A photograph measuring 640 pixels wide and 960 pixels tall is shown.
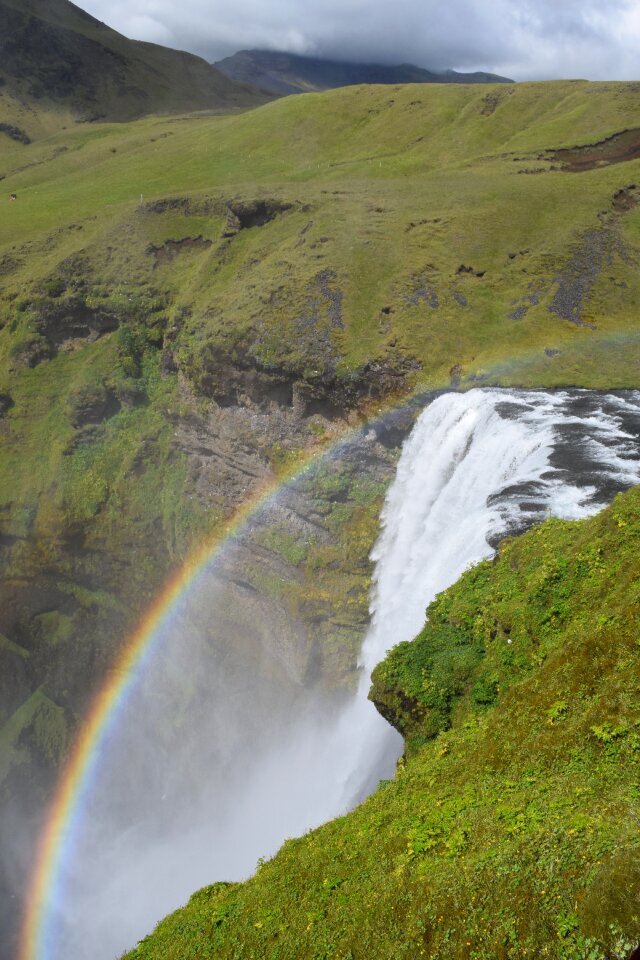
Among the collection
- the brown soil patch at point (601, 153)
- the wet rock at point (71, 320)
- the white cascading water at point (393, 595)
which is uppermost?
the brown soil patch at point (601, 153)

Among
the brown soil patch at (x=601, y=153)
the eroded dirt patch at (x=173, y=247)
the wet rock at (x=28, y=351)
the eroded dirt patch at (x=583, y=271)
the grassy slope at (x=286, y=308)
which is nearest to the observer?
the grassy slope at (x=286, y=308)

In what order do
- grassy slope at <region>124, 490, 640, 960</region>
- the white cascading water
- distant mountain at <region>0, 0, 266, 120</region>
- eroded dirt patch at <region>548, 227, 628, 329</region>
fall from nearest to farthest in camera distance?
grassy slope at <region>124, 490, 640, 960</region>
the white cascading water
eroded dirt patch at <region>548, 227, 628, 329</region>
distant mountain at <region>0, 0, 266, 120</region>

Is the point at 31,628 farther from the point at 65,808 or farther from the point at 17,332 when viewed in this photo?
the point at 17,332

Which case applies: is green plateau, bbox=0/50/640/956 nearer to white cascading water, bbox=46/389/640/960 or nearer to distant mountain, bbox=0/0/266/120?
white cascading water, bbox=46/389/640/960

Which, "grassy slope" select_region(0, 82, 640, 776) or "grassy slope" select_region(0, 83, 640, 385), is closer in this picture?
"grassy slope" select_region(0, 83, 640, 385)

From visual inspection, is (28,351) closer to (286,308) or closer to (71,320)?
(71,320)

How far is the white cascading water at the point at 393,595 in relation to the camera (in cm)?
2402

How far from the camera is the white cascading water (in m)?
24.0

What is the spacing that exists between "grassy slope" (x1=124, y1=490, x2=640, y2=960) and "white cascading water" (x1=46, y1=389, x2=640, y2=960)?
6609 millimetres

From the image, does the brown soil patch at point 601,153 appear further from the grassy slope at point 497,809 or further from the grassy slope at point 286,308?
the grassy slope at point 497,809

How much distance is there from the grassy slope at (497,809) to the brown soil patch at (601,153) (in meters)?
54.2

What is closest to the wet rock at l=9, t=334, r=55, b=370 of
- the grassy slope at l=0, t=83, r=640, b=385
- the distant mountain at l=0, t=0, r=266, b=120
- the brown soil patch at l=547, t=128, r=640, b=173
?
the grassy slope at l=0, t=83, r=640, b=385

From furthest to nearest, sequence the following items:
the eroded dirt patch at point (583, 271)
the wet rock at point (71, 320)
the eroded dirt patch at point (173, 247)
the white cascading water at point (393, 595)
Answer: the eroded dirt patch at point (173, 247) → the wet rock at point (71, 320) → the eroded dirt patch at point (583, 271) → the white cascading water at point (393, 595)

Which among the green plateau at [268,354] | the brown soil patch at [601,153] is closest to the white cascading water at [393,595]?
the green plateau at [268,354]
